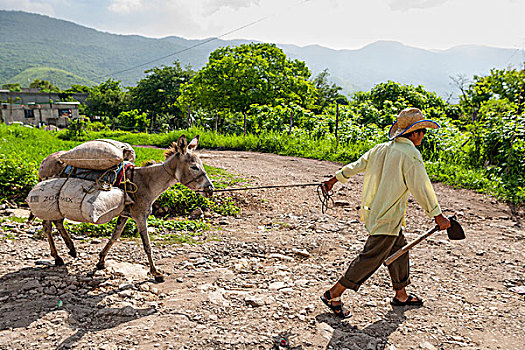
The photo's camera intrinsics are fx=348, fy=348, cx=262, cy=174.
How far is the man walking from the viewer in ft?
10.5

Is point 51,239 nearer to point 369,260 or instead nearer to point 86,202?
point 86,202

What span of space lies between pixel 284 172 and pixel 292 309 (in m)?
7.42

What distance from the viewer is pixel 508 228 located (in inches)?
260

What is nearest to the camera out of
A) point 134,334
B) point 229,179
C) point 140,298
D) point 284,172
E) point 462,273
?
point 134,334

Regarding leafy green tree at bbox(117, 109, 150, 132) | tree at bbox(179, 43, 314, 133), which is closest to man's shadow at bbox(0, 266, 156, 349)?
tree at bbox(179, 43, 314, 133)

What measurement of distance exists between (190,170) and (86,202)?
3.65 ft

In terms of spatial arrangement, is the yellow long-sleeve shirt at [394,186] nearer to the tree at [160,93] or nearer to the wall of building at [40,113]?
the tree at [160,93]

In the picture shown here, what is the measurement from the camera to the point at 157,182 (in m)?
4.19

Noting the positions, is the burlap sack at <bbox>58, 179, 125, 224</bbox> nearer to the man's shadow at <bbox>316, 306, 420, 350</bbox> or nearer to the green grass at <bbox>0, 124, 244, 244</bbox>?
the green grass at <bbox>0, 124, 244, 244</bbox>

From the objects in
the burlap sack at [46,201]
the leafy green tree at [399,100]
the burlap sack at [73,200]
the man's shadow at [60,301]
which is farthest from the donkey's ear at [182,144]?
the leafy green tree at [399,100]

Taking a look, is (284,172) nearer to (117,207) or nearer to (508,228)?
(508,228)

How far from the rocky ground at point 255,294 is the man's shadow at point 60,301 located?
1cm

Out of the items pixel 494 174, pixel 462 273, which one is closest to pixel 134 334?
pixel 462 273

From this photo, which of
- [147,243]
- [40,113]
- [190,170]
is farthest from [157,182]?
[40,113]
